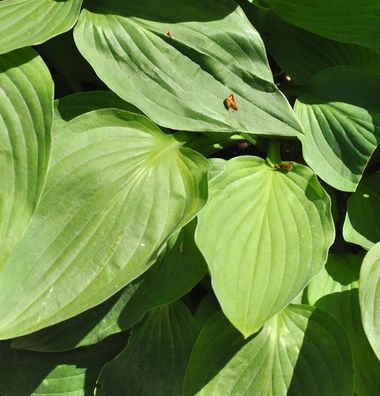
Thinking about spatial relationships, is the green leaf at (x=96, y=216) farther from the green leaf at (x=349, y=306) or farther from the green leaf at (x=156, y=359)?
the green leaf at (x=349, y=306)

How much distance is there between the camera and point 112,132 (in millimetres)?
1806

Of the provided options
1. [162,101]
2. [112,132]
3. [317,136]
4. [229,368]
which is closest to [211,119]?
[162,101]

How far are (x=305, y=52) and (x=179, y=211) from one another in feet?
2.97

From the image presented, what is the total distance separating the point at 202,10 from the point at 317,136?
490 mm

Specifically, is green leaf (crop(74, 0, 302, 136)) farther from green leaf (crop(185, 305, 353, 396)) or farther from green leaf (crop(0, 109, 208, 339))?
green leaf (crop(185, 305, 353, 396))

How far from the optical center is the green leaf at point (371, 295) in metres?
1.75

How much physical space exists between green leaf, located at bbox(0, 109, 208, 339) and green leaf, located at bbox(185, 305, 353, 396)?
1.20 feet

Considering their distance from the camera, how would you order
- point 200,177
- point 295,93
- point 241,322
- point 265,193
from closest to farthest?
1. point 241,322
2. point 200,177
3. point 265,193
4. point 295,93

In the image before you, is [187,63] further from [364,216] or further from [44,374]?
[44,374]

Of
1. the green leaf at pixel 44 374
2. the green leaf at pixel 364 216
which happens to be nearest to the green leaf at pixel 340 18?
the green leaf at pixel 364 216

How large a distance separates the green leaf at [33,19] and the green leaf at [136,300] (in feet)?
2.07

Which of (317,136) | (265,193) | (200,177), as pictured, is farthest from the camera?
(317,136)

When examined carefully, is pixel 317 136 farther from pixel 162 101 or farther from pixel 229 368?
pixel 229 368

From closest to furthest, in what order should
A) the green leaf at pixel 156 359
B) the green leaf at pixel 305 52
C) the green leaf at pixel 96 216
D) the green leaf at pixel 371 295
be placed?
the green leaf at pixel 96 216
the green leaf at pixel 371 295
the green leaf at pixel 156 359
the green leaf at pixel 305 52
